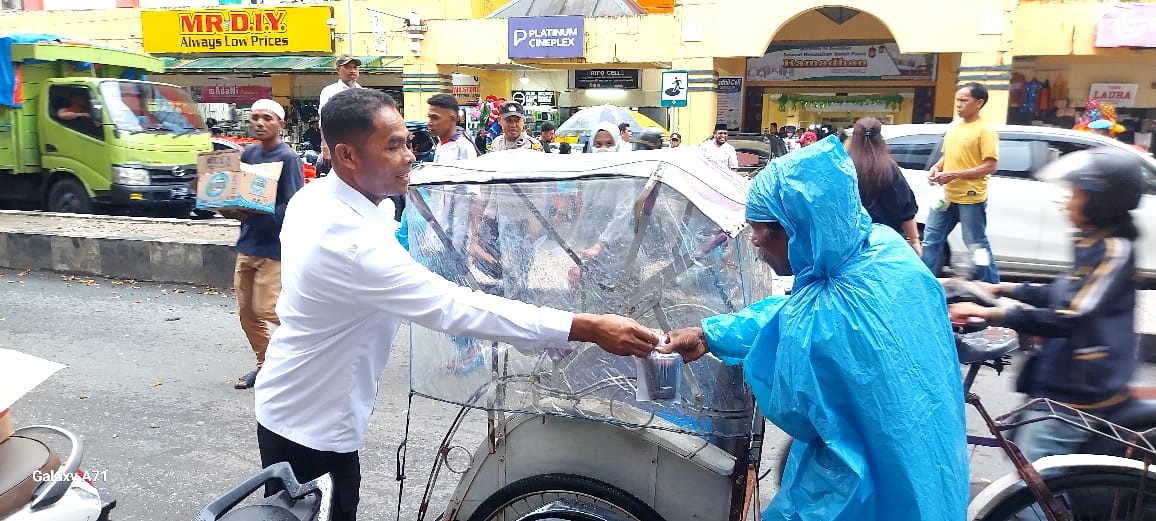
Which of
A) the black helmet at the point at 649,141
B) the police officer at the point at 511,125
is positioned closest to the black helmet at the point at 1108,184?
the police officer at the point at 511,125

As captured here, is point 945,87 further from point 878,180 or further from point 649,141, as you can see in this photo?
point 878,180

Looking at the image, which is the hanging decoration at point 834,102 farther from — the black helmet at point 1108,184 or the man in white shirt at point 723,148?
the black helmet at point 1108,184

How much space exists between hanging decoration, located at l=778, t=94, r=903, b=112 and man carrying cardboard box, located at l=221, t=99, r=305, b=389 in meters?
17.9

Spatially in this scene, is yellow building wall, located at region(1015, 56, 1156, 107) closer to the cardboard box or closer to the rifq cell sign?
the rifq cell sign

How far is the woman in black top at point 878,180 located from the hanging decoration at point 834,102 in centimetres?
1600

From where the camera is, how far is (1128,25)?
15492 millimetres

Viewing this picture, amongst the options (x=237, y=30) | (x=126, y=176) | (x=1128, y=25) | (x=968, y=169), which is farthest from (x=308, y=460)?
(x=237, y=30)

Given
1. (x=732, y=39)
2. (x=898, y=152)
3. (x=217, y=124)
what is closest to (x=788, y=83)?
(x=732, y=39)

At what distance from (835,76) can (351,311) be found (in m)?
20.0

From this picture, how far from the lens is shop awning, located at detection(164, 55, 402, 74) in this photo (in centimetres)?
2175

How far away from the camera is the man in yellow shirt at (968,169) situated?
6312 millimetres

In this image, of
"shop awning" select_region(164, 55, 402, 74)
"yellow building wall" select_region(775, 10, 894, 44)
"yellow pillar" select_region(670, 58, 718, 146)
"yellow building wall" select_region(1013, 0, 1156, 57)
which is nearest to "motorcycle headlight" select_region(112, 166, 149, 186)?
"yellow pillar" select_region(670, 58, 718, 146)

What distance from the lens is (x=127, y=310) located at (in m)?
6.91

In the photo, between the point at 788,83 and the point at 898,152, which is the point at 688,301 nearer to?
the point at 898,152
